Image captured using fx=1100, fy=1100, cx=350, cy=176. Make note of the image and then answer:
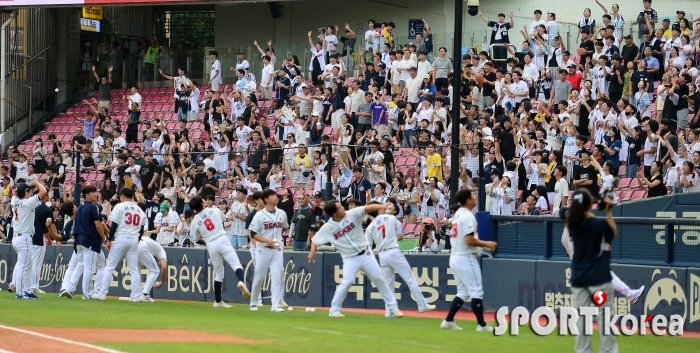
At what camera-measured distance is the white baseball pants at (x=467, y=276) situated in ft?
45.5

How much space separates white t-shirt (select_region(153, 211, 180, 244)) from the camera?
23328 mm

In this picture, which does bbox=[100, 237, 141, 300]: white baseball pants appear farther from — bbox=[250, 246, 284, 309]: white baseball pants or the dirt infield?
the dirt infield

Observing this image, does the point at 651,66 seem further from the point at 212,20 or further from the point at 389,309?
the point at 212,20

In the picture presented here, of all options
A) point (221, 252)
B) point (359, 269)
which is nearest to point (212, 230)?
point (221, 252)

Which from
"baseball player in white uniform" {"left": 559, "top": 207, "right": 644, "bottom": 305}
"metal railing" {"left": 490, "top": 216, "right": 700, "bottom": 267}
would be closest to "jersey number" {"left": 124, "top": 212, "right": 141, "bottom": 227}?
"metal railing" {"left": 490, "top": 216, "right": 700, "bottom": 267}

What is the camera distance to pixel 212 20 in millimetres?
40406

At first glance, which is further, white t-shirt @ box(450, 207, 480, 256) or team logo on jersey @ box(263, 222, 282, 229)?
team logo on jersey @ box(263, 222, 282, 229)

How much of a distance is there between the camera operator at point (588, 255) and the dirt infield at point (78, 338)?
3584 millimetres

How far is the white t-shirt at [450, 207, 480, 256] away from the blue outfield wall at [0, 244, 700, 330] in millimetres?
3980

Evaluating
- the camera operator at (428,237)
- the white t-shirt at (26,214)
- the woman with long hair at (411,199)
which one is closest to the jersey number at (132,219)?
the white t-shirt at (26,214)

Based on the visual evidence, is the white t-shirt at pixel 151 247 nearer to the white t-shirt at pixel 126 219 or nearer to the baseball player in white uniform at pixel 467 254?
the white t-shirt at pixel 126 219

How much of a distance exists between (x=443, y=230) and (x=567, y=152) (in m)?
3.30

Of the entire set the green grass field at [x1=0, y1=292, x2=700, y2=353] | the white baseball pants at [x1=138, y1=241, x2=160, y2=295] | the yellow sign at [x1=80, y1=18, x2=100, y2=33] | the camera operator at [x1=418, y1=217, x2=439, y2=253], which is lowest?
the green grass field at [x1=0, y1=292, x2=700, y2=353]

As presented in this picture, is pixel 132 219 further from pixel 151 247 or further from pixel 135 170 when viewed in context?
pixel 135 170
